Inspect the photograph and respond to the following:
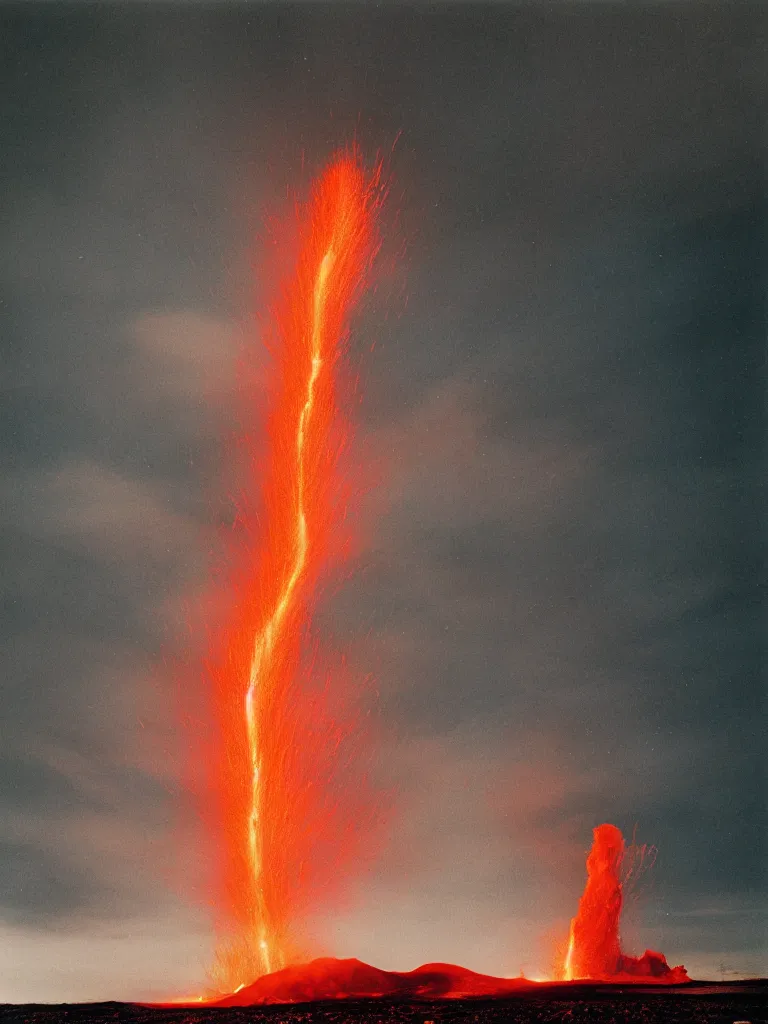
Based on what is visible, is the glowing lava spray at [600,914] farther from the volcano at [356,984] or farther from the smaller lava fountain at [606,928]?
the volcano at [356,984]

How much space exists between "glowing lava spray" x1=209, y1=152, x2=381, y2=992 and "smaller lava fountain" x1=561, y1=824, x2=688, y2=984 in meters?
2.19

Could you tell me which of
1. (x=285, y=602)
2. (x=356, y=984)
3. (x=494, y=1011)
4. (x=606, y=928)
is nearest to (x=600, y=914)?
(x=606, y=928)

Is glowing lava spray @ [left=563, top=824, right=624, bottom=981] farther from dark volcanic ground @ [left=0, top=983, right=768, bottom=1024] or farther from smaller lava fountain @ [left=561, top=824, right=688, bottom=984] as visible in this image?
dark volcanic ground @ [left=0, top=983, right=768, bottom=1024]

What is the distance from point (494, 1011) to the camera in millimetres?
9445

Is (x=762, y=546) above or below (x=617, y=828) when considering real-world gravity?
above

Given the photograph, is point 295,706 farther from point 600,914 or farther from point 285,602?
point 600,914

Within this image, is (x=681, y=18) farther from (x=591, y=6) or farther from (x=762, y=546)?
(x=762, y=546)

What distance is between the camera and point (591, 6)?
10938 millimetres

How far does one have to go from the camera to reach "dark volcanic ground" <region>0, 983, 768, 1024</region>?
30.5ft

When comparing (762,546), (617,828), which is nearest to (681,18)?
(762,546)

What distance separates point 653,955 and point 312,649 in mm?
3983

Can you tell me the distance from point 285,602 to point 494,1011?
3804 mm

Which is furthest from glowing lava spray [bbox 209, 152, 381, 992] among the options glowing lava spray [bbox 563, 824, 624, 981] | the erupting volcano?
glowing lava spray [bbox 563, 824, 624, 981]

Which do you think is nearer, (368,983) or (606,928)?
(368,983)
